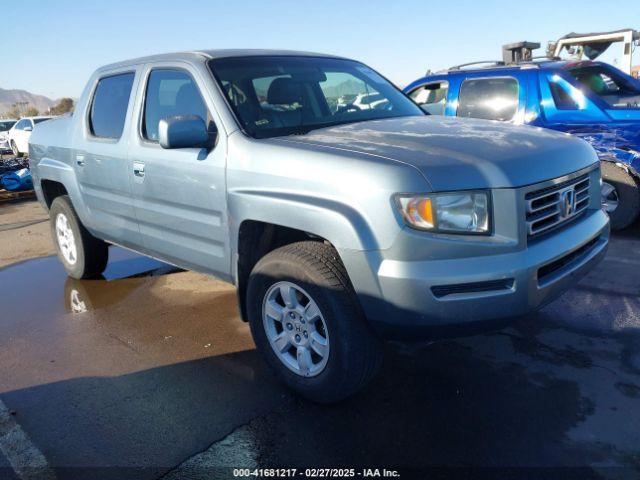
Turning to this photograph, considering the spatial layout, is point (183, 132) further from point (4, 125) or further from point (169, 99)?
point (4, 125)

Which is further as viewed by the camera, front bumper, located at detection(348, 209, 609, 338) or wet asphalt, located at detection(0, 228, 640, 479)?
wet asphalt, located at detection(0, 228, 640, 479)

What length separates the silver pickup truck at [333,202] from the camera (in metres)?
2.45

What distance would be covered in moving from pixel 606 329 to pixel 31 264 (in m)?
5.75

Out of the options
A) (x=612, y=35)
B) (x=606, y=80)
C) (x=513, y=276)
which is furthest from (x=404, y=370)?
(x=612, y=35)

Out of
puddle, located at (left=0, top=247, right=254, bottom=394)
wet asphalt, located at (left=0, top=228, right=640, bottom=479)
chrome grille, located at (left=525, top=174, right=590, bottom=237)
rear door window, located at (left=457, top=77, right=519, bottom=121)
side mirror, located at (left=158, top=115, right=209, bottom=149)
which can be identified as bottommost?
wet asphalt, located at (left=0, top=228, right=640, bottom=479)

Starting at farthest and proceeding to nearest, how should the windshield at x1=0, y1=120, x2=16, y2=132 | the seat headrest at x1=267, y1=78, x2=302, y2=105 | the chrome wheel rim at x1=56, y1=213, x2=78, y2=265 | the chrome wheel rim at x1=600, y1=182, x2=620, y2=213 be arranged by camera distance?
the windshield at x1=0, y1=120, x2=16, y2=132 < the chrome wheel rim at x1=600, y1=182, x2=620, y2=213 < the chrome wheel rim at x1=56, y1=213, x2=78, y2=265 < the seat headrest at x1=267, y1=78, x2=302, y2=105

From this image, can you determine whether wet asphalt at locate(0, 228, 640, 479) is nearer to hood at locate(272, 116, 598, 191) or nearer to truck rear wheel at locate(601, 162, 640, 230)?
hood at locate(272, 116, 598, 191)

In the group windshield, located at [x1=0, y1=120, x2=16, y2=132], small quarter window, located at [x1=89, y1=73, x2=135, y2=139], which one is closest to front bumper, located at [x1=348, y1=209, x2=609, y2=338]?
small quarter window, located at [x1=89, y1=73, x2=135, y2=139]

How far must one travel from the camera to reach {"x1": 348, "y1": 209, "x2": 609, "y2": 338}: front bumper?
95.0 inches

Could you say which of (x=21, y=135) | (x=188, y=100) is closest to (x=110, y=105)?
(x=188, y=100)

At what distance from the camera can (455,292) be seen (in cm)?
245

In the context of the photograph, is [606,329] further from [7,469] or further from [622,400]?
[7,469]

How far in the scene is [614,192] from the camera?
19.5ft

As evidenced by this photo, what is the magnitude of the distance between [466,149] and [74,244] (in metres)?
4.01
